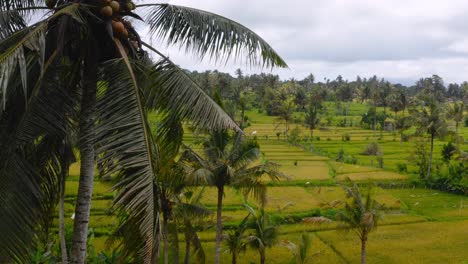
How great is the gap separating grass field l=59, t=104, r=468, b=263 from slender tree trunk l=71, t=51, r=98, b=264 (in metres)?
4.87

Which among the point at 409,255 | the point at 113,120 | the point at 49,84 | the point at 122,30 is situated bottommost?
the point at 409,255

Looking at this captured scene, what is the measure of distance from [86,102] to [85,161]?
1.88 ft

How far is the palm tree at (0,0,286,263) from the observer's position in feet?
12.7

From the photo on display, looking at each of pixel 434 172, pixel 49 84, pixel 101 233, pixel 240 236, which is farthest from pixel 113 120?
pixel 434 172

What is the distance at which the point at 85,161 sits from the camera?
4.57 metres

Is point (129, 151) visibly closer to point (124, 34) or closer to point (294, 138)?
point (124, 34)

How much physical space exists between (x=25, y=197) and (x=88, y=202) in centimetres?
66

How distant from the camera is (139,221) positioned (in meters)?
3.81

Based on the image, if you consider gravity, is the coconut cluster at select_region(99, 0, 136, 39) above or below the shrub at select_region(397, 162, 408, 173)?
above

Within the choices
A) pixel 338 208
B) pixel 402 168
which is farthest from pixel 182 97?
pixel 402 168

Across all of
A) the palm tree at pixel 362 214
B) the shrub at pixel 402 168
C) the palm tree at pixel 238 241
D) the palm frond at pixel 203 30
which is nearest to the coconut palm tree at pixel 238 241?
the palm tree at pixel 238 241

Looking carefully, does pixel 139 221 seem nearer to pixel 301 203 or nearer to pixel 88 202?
pixel 88 202

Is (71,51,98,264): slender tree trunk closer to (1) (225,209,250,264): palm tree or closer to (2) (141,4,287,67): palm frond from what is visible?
(2) (141,4,287,67): palm frond

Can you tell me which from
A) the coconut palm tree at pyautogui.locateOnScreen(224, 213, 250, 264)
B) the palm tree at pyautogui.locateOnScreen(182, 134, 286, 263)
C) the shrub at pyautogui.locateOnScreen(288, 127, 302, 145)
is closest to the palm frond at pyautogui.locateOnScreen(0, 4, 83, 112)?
the palm tree at pyautogui.locateOnScreen(182, 134, 286, 263)
